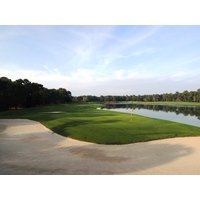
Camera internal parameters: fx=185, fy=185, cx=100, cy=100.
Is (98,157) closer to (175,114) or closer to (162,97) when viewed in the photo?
(175,114)

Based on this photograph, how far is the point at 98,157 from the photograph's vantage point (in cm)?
1014

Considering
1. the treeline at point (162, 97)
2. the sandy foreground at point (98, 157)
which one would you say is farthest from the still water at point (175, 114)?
the treeline at point (162, 97)

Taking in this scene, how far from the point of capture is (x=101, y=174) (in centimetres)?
765

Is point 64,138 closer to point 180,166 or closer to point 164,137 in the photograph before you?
point 164,137

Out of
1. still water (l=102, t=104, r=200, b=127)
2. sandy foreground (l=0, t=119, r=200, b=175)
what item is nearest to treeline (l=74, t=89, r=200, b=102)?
still water (l=102, t=104, r=200, b=127)

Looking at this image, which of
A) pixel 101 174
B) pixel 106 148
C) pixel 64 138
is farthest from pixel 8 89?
pixel 101 174

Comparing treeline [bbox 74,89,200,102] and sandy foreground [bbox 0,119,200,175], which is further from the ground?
treeline [bbox 74,89,200,102]

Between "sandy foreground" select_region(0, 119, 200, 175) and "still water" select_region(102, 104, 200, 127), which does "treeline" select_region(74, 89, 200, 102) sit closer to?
"still water" select_region(102, 104, 200, 127)

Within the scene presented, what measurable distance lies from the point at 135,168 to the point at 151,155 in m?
2.45

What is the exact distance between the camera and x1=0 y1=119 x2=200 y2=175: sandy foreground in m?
8.14

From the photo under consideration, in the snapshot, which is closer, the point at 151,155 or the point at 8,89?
the point at 151,155

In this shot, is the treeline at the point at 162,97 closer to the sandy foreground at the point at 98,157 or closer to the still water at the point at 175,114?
the still water at the point at 175,114
